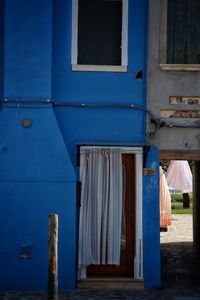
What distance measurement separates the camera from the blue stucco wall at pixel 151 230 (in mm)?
11039

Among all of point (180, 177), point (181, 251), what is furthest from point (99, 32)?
point (180, 177)

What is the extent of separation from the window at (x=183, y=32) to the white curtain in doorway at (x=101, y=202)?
2187 mm

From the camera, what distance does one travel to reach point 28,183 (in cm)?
1078

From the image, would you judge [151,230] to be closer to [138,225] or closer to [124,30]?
[138,225]

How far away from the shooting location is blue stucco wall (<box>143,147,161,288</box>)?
11.0 meters

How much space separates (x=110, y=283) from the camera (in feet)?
35.9

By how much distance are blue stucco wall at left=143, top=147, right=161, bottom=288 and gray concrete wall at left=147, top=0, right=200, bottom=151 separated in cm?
44

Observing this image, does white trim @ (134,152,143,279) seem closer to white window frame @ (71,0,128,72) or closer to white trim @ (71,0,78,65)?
white window frame @ (71,0,128,72)

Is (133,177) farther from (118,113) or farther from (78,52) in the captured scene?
(78,52)

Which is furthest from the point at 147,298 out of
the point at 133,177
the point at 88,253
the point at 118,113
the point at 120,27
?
the point at 120,27

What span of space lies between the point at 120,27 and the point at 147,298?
5.03 m

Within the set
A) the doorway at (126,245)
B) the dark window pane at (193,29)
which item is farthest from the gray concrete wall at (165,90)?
the doorway at (126,245)

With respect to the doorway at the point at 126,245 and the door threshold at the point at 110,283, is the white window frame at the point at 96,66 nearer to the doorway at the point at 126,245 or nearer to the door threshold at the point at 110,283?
the doorway at the point at 126,245

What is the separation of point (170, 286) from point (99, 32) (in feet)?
16.4
